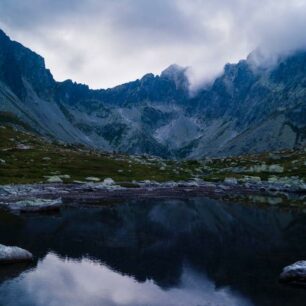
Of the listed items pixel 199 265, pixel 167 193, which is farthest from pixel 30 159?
pixel 199 265

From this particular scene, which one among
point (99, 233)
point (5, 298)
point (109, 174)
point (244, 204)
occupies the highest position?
point (109, 174)

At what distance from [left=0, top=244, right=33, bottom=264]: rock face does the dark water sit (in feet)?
3.88

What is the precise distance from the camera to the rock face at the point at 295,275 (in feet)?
120

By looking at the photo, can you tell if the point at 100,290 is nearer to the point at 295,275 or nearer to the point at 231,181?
the point at 295,275

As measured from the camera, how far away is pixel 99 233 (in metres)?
57.8

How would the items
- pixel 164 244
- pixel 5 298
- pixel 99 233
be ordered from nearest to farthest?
pixel 5 298, pixel 164 244, pixel 99 233

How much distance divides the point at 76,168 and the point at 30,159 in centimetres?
1774

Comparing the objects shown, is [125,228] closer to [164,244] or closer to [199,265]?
[164,244]

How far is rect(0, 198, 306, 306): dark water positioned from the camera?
33.2 meters

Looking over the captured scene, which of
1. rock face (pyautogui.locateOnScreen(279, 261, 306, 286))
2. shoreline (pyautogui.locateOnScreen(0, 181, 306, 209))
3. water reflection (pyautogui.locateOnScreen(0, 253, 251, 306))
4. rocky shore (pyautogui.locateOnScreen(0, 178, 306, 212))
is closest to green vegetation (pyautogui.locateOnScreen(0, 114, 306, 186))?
rocky shore (pyautogui.locateOnScreen(0, 178, 306, 212))

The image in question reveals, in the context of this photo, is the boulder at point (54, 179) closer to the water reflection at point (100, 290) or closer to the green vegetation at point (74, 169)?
the green vegetation at point (74, 169)

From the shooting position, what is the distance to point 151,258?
45.1 metres

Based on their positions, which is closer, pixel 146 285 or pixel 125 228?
pixel 146 285

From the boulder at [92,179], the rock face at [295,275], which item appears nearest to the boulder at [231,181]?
the boulder at [92,179]
